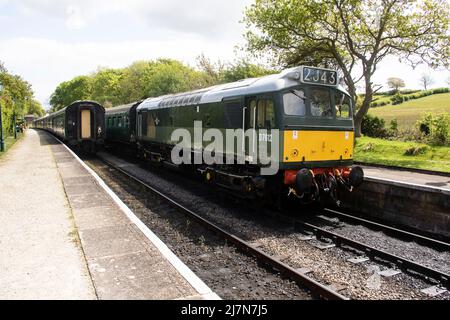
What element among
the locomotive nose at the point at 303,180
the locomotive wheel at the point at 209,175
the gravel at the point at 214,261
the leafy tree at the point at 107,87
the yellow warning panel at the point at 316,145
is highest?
the leafy tree at the point at 107,87

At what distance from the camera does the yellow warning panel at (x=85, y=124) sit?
24812 millimetres

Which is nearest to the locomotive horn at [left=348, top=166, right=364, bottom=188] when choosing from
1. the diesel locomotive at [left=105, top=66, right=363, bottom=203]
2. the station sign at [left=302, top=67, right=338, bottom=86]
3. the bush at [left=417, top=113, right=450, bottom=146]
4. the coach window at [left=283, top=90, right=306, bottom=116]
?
the diesel locomotive at [left=105, top=66, right=363, bottom=203]

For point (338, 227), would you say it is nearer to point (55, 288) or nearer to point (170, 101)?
point (55, 288)

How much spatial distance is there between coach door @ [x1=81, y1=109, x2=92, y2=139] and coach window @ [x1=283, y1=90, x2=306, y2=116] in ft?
62.1

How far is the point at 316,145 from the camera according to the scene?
30.9 ft

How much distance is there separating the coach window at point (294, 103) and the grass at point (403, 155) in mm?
8793

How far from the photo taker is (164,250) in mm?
6391

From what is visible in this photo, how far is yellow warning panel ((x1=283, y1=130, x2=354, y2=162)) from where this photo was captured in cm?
892

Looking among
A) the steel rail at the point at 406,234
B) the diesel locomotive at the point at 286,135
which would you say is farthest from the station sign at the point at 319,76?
the steel rail at the point at 406,234

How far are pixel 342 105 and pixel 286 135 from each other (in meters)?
2.29

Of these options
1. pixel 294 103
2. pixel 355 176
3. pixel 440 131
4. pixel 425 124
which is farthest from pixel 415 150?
pixel 294 103

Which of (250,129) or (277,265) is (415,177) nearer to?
(250,129)

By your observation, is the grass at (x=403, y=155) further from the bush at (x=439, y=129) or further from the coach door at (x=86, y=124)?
the coach door at (x=86, y=124)

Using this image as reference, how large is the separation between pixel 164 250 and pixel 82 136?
2037 cm
